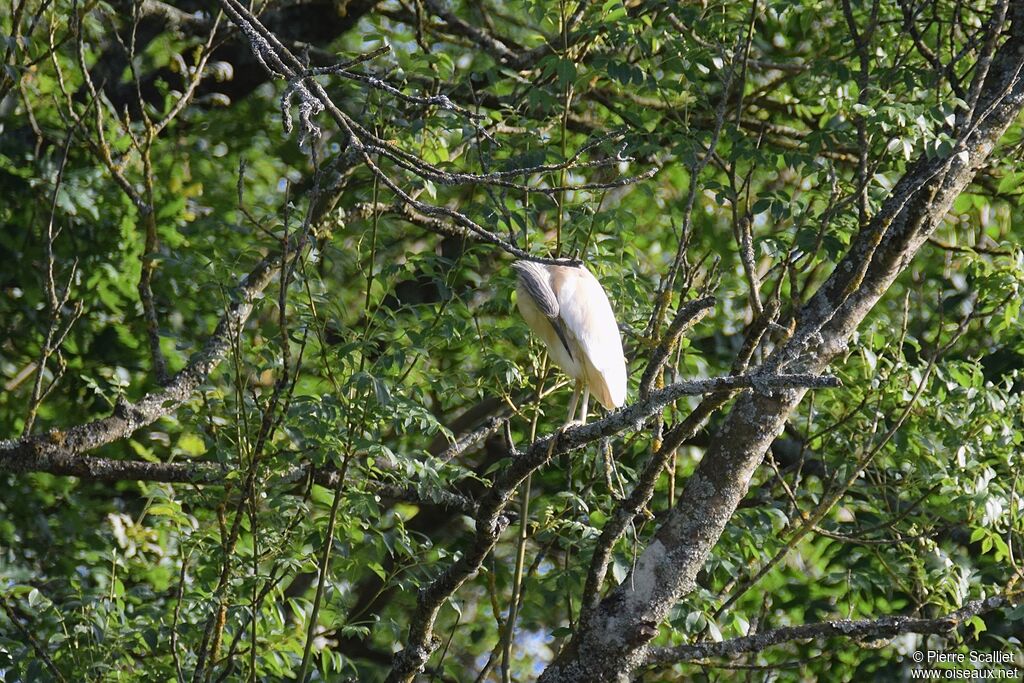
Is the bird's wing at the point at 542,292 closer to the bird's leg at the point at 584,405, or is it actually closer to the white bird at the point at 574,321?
the white bird at the point at 574,321

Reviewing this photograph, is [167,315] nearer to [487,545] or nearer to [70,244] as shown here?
[70,244]

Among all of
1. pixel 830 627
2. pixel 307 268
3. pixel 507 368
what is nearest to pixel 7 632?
pixel 307 268

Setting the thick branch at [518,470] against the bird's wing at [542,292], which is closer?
the thick branch at [518,470]

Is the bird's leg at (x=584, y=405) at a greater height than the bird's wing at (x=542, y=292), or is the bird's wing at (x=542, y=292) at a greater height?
the bird's wing at (x=542, y=292)

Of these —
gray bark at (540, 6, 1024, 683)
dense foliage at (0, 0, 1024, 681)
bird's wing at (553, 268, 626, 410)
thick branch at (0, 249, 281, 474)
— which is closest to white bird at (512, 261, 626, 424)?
bird's wing at (553, 268, 626, 410)

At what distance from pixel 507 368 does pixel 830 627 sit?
1280mm

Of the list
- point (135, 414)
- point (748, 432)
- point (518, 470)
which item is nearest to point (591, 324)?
point (748, 432)

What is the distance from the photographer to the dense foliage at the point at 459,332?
3.81 meters

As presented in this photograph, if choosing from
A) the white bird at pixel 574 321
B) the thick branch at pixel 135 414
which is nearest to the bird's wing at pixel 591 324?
the white bird at pixel 574 321

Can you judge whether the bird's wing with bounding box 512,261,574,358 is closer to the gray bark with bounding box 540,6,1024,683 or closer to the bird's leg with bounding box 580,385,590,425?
the bird's leg with bounding box 580,385,590,425

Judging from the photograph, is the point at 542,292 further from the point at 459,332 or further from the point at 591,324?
the point at 459,332

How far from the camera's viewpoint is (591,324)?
3.52m

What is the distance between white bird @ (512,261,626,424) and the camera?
3498mm

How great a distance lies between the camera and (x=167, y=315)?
554 cm
